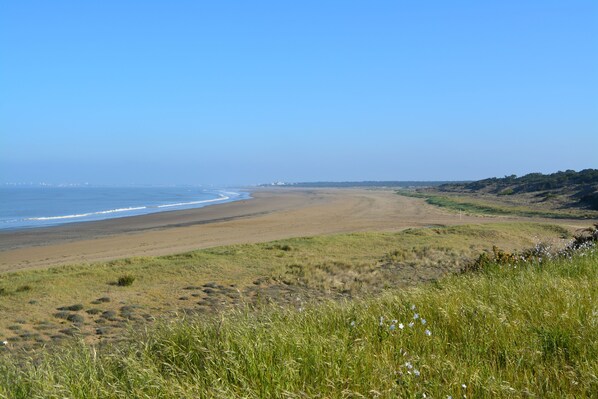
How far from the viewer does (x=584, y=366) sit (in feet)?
13.0

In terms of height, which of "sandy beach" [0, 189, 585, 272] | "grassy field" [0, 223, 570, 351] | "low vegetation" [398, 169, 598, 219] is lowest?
"sandy beach" [0, 189, 585, 272]

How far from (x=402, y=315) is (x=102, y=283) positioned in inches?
386

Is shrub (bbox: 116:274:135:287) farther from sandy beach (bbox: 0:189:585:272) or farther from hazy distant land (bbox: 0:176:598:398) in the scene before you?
sandy beach (bbox: 0:189:585:272)

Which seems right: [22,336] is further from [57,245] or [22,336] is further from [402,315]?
[57,245]

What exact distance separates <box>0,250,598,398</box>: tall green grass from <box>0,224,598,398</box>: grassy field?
13mm

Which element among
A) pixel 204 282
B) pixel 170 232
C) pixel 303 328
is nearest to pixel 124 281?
pixel 204 282

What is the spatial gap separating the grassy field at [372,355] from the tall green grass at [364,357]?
0.01 meters

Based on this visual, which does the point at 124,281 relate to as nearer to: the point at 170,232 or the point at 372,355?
the point at 372,355

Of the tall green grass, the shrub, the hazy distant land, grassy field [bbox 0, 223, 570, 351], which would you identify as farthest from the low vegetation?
the tall green grass

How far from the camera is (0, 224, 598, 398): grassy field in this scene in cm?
380

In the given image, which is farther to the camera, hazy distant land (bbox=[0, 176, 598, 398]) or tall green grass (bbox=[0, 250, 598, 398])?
hazy distant land (bbox=[0, 176, 598, 398])

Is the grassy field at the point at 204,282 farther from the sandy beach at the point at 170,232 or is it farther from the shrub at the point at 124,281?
the sandy beach at the point at 170,232

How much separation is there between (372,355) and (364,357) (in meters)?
0.14

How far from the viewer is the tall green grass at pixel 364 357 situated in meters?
3.79
